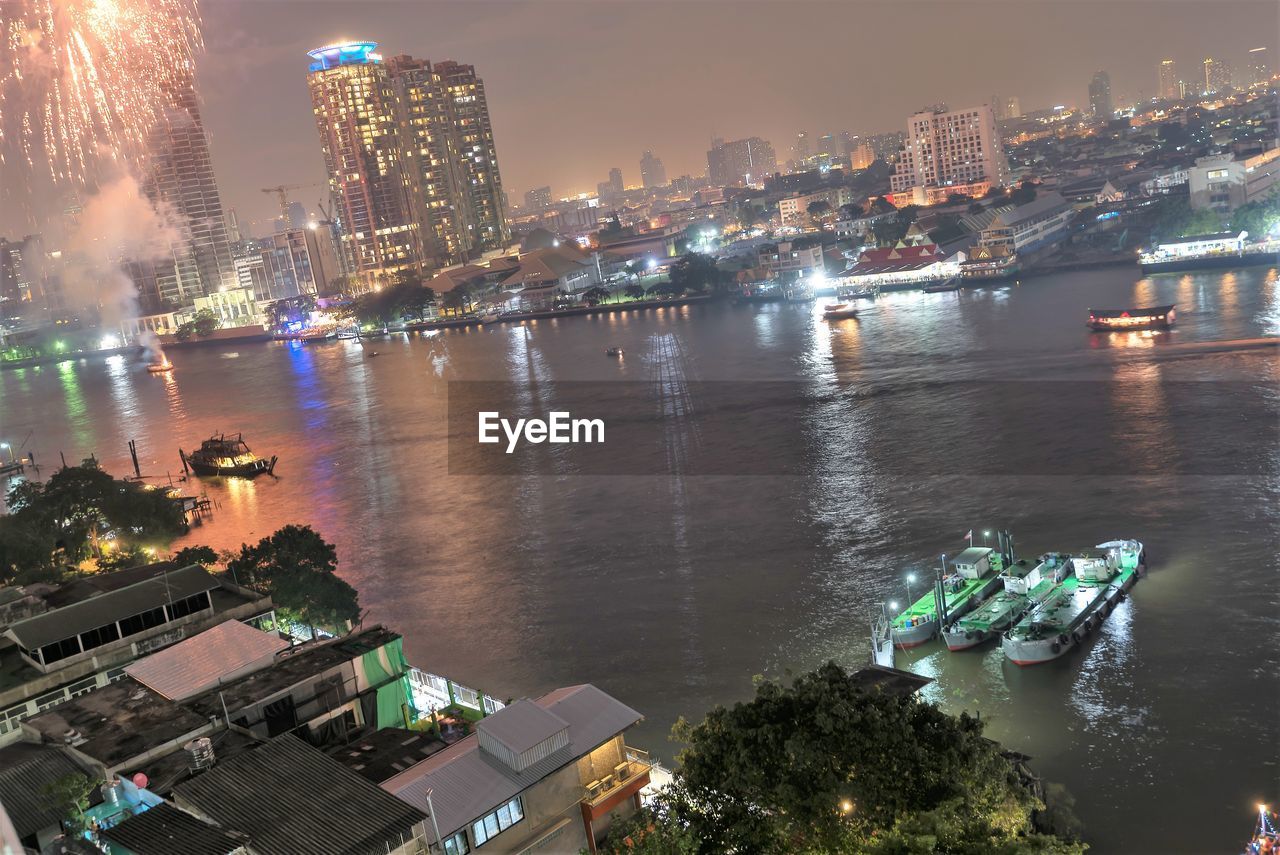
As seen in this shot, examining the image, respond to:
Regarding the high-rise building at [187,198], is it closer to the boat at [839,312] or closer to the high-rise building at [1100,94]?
the boat at [839,312]

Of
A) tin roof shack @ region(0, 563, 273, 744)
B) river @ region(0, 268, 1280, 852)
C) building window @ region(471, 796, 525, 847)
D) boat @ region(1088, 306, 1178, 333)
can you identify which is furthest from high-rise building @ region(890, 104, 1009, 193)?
building window @ region(471, 796, 525, 847)

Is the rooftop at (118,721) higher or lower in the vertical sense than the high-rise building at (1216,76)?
lower

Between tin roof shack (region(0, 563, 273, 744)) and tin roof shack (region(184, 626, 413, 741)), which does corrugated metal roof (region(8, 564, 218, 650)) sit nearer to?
tin roof shack (region(0, 563, 273, 744))

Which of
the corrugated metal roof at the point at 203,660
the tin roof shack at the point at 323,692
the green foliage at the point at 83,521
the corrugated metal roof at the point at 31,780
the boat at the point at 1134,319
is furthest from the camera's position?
the boat at the point at 1134,319

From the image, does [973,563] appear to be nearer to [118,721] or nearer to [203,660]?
[203,660]

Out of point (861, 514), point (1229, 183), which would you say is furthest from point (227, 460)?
point (1229, 183)

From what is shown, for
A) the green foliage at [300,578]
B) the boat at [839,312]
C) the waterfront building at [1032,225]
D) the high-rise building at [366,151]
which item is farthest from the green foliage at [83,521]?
the high-rise building at [366,151]

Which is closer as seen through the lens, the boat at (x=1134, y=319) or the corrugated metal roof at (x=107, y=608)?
the corrugated metal roof at (x=107, y=608)
